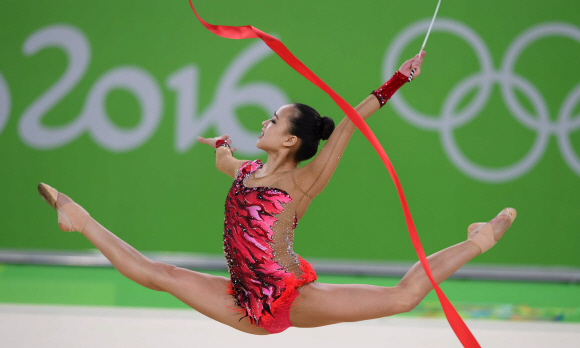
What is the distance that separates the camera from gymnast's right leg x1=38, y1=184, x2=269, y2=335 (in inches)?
80.7

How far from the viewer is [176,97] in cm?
444

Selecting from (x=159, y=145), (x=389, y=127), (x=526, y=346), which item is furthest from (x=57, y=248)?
(x=526, y=346)

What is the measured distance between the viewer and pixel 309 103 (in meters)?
4.37

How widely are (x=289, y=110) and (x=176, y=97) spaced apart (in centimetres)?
249

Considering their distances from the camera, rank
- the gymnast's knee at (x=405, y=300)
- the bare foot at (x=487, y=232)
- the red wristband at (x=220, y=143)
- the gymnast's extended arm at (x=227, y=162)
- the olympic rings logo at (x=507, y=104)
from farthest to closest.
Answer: the olympic rings logo at (x=507, y=104), the red wristband at (x=220, y=143), the gymnast's extended arm at (x=227, y=162), the bare foot at (x=487, y=232), the gymnast's knee at (x=405, y=300)

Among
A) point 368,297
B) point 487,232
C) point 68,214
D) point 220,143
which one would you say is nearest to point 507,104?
point 487,232

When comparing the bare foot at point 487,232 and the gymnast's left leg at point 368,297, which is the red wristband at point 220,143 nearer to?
the gymnast's left leg at point 368,297

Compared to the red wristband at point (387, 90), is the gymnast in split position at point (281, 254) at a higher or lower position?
lower

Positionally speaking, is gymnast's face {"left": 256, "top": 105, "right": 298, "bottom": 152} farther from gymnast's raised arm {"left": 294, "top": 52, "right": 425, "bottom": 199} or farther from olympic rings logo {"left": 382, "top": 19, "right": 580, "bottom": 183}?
olympic rings logo {"left": 382, "top": 19, "right": 580, "bottom": 183}

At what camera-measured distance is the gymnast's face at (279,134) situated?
2.11 m

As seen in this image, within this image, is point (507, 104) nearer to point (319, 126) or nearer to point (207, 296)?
point (319, 126)

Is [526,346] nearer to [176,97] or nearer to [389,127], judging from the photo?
[389,127]

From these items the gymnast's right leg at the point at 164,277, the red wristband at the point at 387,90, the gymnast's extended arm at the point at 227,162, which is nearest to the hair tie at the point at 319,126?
the red wristband at the point at 387,90

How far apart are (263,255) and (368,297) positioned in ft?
1.33
